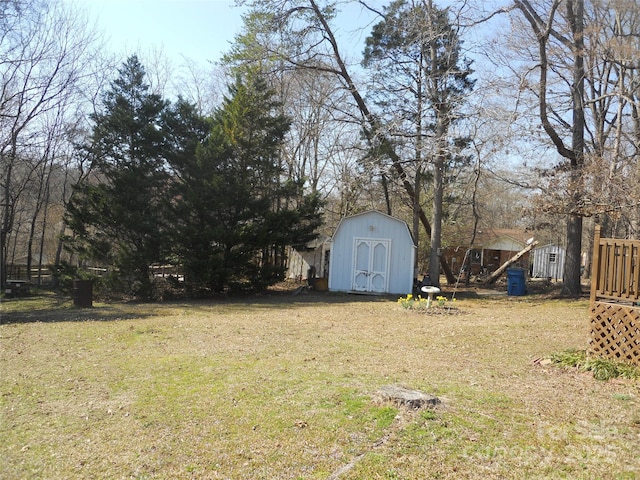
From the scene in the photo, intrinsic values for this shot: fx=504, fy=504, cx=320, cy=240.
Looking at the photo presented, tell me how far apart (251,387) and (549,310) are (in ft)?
36.8

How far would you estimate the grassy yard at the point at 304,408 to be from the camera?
3920 millimetres

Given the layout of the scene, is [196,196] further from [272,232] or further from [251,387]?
[251,387]

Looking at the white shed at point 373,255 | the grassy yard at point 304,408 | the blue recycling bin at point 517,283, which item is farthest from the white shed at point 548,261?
the grassy yard at point 304,408

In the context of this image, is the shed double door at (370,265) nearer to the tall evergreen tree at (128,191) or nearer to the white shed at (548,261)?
the tall evergreen tree at (128,191)

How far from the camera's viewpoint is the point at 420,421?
179 inches

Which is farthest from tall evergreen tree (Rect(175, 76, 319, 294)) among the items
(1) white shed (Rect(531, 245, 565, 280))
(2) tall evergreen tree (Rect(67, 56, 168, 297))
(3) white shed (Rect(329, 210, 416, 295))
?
(1) white shed (Rect(531, 245, 565, 280))

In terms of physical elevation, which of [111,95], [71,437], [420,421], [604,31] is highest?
[604,31]

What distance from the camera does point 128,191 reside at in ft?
62.6

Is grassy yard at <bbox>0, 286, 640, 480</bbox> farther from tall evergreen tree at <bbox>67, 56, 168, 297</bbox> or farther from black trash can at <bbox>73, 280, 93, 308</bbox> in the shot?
tall evergreen tree at <bbox>67, 56, 168, 297</bbox>

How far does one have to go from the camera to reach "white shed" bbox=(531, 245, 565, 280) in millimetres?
35281

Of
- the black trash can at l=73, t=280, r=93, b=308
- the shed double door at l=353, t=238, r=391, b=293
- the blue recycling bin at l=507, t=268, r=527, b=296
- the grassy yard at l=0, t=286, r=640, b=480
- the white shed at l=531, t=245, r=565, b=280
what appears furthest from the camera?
the white shed at l=531, t=245, r=565, b=280

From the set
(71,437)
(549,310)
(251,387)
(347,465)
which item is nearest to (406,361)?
(251,387)

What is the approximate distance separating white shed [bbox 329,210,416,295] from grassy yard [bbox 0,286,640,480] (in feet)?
29.3

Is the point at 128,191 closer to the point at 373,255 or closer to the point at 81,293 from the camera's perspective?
the point at 81,293
